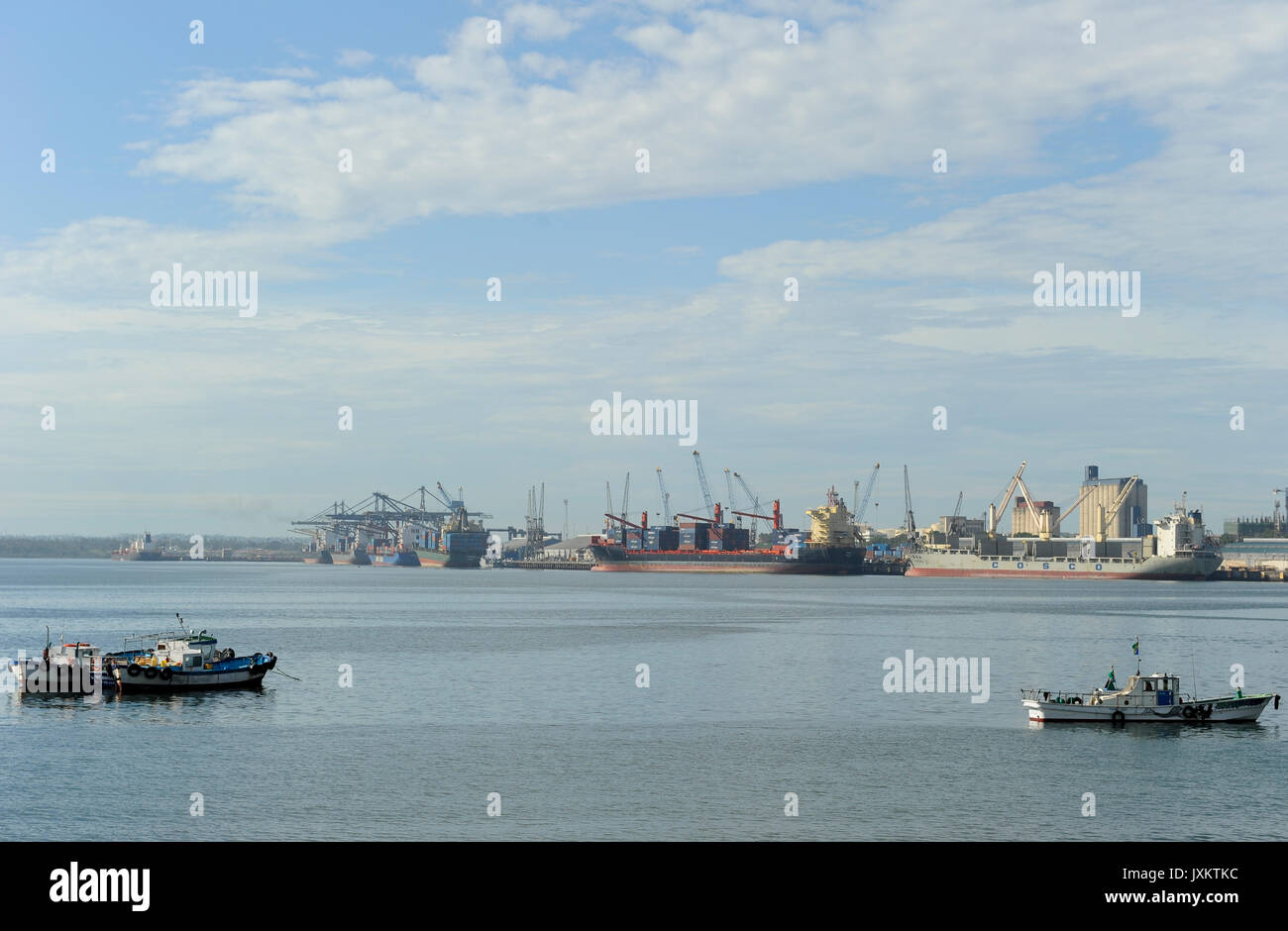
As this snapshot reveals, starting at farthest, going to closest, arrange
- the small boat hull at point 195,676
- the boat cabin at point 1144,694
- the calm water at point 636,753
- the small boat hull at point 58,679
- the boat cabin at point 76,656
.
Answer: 1. the boat cabin at point 76,656
2. the small boat hull at point 195,676
3. the small boat hull at point 58,679
4. the boat cabin at point 1144,694
5. the calm water at point 636,753

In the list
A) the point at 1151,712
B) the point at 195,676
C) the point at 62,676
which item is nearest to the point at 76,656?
the point at 62,676

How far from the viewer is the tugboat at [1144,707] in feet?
196

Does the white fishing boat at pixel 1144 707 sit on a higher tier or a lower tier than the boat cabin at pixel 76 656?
lower

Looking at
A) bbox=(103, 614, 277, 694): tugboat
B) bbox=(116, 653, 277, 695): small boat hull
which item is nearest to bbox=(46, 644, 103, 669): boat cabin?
bbox=(103, 614, 277, 694): tugboat

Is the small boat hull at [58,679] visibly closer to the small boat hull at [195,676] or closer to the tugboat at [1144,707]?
the small boat hull at [195,676]

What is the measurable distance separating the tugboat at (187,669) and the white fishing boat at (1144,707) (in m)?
44.8

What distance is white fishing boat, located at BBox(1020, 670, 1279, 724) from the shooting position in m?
59.7

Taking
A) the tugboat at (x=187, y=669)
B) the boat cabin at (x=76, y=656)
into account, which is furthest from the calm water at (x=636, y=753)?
the boat cabin at (x=76, y=656)

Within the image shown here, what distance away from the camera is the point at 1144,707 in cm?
5950

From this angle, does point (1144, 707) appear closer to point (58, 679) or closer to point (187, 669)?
point (187, 669)

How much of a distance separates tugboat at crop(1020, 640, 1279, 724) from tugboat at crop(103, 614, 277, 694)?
44.7 m
